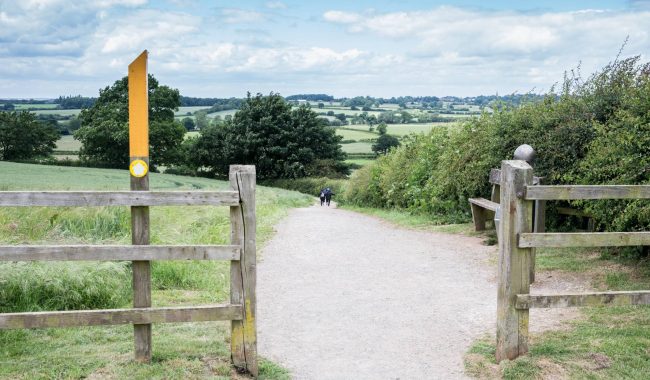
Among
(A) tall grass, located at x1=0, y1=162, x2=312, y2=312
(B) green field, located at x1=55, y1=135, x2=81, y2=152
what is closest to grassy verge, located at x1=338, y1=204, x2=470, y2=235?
(A) tall grass, located at x1=0, y1=162, x2=312, y2=312

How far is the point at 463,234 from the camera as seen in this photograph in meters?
15.2

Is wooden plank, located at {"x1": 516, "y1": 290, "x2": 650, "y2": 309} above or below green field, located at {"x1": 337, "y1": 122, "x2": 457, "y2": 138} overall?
below

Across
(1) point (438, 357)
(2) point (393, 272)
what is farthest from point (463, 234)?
(1) point (438, 357)

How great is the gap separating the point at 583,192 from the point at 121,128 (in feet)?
174

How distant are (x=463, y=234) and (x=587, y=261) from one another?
15.4 feet

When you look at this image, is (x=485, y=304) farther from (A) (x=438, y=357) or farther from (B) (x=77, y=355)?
(B) (x=77, y=355)

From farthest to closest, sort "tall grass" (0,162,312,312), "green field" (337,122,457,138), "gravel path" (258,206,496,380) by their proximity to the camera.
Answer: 1. "green field" (337,122,457,138)
2. "tall grass" (0,162,312,312)
3. "gravel path" (258,206,496,380)

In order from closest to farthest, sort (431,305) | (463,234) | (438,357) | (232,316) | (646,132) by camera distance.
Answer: (232,316), (438,357), (431,305), (646,132), (463,234)

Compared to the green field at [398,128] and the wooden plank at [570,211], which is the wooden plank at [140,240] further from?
the green field at [398,128]

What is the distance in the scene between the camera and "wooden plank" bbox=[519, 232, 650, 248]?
19.1 ft

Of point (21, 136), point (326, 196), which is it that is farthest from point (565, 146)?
point (21, 136)

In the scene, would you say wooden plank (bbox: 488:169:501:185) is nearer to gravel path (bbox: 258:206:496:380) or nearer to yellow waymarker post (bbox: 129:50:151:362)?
gravel path (bbox: 258:206:496:380)

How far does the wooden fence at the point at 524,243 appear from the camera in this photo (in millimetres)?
5836

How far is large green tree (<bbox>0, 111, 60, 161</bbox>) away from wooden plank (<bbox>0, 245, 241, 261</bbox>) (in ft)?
179
